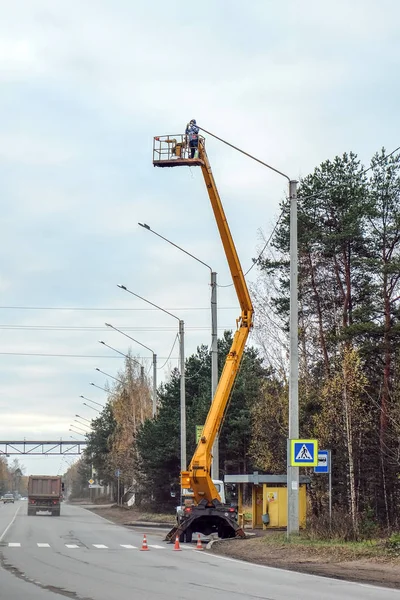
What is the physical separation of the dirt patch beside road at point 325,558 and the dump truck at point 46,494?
42194mm

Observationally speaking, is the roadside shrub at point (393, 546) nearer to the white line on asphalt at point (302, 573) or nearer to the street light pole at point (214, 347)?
the white line on asphalt at point (302, 573)

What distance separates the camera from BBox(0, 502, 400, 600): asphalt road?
1535cm

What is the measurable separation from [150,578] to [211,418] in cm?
1102

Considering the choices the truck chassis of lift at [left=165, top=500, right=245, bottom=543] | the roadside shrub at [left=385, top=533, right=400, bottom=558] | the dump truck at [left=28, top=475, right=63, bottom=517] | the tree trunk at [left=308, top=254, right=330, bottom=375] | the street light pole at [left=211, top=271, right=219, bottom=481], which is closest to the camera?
the roadside shrub at [left=385, top=533, right=400, bottom=558]

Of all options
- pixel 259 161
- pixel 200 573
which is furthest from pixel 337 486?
pixel 200 573

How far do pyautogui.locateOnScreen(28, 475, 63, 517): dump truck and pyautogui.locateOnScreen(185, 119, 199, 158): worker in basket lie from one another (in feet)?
145

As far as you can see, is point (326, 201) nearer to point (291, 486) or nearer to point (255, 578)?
point (291, 486)

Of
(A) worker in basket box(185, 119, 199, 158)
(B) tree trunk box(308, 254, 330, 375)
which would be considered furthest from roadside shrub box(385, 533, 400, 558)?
(B) tree trunk box(308, 254, 330, 375)

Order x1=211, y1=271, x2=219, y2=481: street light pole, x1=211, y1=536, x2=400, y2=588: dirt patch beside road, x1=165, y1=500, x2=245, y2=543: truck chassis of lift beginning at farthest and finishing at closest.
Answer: x1=211, y1=271, x2=219, y2=481: street light pole
x1=165, y1=500, x2=245, y2=543: truck chassis of lift
x1=211, y1=536, x2=400, y2=588: dirt patch beside road

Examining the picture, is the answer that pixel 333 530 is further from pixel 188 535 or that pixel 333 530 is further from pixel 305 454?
pixel 188 535

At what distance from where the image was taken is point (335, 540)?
25.2 meters

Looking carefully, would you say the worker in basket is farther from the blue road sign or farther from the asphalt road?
the asphalt road

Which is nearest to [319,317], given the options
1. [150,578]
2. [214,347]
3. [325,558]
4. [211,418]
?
[214,347]

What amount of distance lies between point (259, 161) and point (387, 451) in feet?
58.4
